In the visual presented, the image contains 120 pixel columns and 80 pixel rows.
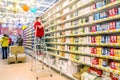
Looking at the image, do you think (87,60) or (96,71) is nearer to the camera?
(96,71)

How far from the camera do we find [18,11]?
10.7 m

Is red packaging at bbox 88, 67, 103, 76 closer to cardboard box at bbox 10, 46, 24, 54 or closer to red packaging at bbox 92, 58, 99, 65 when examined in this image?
red packaging at bbox 92, 58, 99, 65

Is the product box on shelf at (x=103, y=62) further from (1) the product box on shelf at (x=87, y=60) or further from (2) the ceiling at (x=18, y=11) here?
(2) the ceiling at (x=18, y=11)

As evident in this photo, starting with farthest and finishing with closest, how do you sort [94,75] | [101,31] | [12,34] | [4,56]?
[12,34] < [4,56] < [94,75] < [101,31]

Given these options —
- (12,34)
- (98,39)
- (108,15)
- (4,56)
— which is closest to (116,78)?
(98,39)

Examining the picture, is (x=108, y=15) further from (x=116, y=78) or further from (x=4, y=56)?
(x=4, y=56)

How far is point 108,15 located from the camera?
8.51ft

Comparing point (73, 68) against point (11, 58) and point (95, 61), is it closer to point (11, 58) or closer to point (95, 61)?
point (95, 61)

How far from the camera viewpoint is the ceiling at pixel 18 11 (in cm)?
1069

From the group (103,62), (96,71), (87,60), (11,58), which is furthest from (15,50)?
(103,62)

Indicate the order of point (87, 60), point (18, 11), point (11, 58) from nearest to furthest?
point (87, 60)
point (11, 58)
point (18, 11)

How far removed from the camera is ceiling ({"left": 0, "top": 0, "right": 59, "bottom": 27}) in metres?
10.7

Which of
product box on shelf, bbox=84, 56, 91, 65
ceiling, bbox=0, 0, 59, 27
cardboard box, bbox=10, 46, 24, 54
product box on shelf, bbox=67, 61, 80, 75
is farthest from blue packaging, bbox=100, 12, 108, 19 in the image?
ceiling, bbox=0, 0, 59, 27

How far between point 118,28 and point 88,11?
1.03 metres
